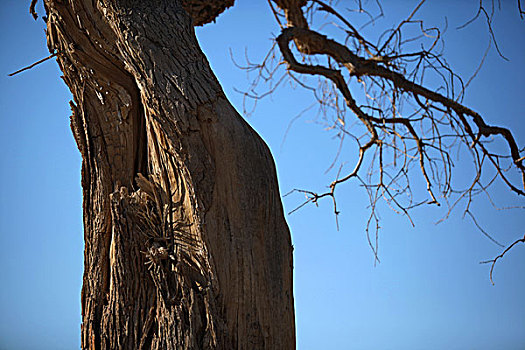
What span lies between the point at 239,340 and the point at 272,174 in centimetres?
57

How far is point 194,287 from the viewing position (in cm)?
181

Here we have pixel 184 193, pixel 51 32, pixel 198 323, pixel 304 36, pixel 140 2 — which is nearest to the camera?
pixel 198 323

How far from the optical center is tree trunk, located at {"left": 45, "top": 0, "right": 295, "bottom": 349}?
1801 millimetres

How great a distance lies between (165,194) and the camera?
196cm

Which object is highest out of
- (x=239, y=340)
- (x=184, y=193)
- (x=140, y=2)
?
Result: (x=140, y=2)

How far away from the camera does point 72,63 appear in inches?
85.3

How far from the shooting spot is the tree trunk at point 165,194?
5.91ft

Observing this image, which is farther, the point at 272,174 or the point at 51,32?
the point at 51,32

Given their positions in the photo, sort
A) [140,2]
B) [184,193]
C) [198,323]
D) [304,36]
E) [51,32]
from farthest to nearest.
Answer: [304,36] < [51,32] < [140,2] < [184,193] < [198,323]

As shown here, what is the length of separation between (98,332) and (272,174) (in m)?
0.83

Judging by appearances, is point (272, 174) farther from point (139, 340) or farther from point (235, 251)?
point (139, 340)

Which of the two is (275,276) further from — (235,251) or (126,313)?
(126,313)

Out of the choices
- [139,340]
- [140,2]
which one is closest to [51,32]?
[140,2]

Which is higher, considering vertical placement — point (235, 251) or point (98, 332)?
point (235, 251)
